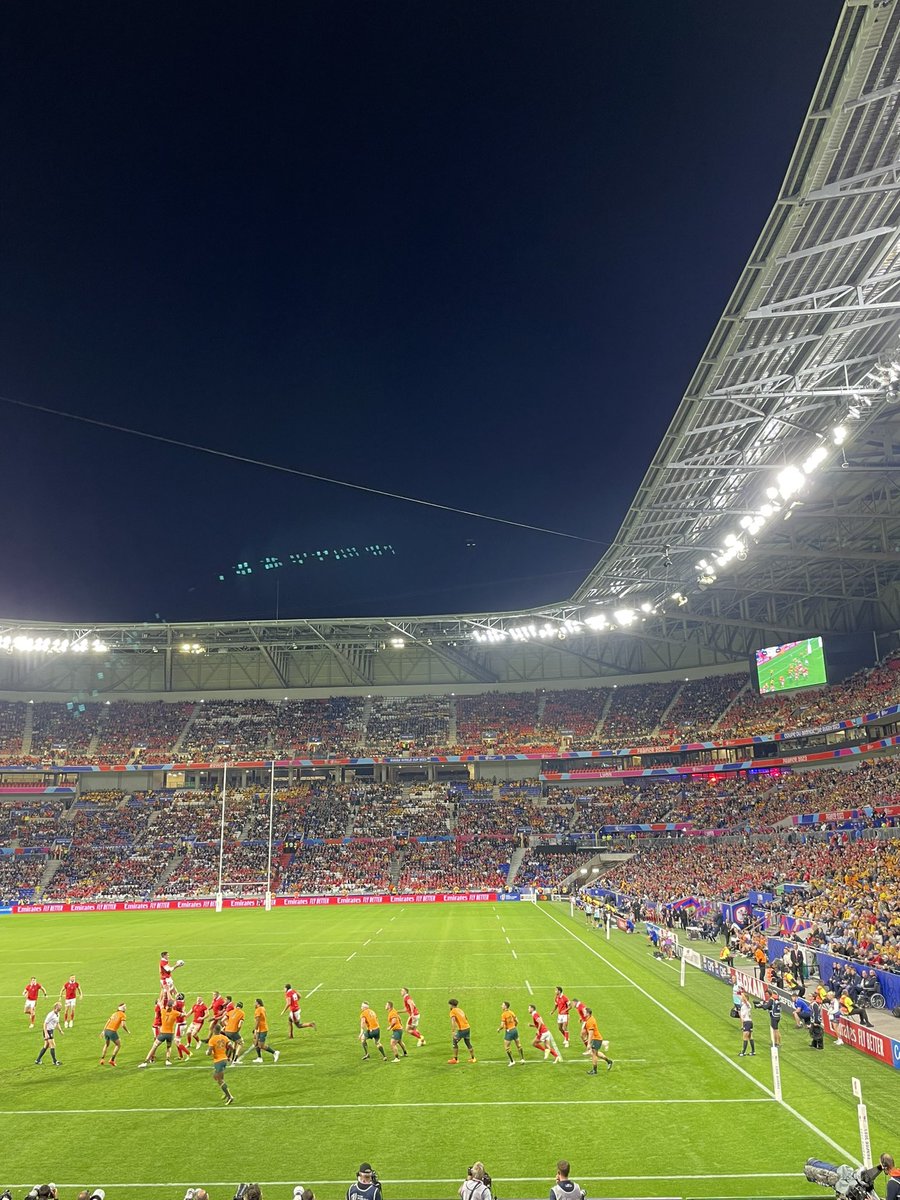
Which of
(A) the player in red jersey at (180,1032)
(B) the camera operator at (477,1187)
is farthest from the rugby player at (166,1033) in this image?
(B) the camera operator at (477,1187)

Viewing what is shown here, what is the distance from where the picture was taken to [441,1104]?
16.2 meters

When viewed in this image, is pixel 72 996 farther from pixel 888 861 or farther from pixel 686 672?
pixel 686 672

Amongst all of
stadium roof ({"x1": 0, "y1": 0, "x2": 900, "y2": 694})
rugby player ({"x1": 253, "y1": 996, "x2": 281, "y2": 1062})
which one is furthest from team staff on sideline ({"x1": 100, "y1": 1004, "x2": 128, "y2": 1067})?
stadium roof ({"x1": 0, "y1": 0, "x2": 900, "y2": 694})

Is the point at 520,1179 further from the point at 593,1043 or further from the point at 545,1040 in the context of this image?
the point at 545,1040

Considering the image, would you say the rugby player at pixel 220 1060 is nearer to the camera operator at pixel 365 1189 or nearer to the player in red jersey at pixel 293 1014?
the player in red jersey at pixel 293 1014

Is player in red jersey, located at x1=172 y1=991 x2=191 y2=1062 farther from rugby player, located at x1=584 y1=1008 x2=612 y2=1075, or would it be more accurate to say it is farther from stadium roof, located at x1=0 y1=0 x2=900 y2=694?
stadium roof, located at x1=0 y1=0 x2=900 y2=694

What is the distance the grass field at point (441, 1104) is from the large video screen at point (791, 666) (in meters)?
37.4

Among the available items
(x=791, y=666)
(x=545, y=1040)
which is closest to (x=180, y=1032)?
(x=545, y=1040)

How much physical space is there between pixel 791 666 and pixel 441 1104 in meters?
54.1

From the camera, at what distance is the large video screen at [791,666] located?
60844 millimetres

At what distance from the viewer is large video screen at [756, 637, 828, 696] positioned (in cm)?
6084

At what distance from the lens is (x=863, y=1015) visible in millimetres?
21234

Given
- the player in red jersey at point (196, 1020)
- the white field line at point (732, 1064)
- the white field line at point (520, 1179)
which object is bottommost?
the white field line at point (732, 1064)

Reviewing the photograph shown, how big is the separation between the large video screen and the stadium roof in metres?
3.53
